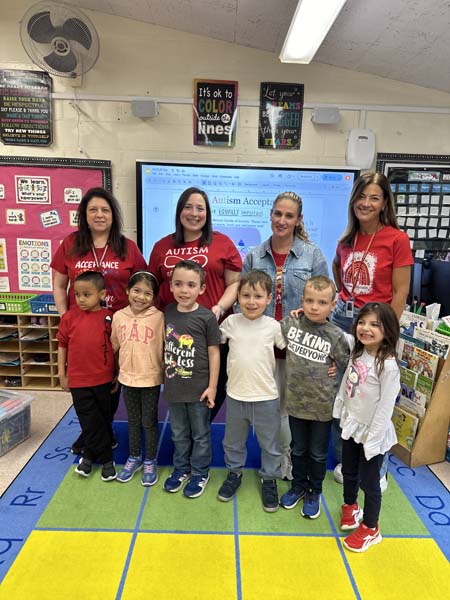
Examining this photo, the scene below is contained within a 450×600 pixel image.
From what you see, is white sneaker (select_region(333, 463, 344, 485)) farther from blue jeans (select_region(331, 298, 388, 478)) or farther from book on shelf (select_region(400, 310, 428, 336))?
book on shelf (select_region(400, 310, 428, 336))

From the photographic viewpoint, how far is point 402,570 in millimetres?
1543

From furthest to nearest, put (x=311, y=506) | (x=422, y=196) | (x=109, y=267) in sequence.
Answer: (x=422, y=196) → (x=109, y=267) → (x=311, y=506)

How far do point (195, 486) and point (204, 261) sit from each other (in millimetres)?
1104

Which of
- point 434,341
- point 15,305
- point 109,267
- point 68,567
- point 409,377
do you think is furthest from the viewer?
point 15,305

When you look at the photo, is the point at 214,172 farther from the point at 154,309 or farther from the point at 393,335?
the point at 393,335

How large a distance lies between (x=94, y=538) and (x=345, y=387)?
48.5 inches

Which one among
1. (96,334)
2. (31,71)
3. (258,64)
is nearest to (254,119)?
(258,64)

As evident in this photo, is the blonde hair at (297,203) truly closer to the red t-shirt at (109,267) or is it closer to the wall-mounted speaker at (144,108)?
the red t-shirt at (109,267)

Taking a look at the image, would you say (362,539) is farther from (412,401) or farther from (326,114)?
(326,114)

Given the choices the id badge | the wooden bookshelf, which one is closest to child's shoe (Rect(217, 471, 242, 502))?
the id badge

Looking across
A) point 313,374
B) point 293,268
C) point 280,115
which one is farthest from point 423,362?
point 280,115

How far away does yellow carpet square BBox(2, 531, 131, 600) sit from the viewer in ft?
4.66

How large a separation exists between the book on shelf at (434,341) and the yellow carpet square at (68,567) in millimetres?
1767

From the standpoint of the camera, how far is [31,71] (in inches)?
116
